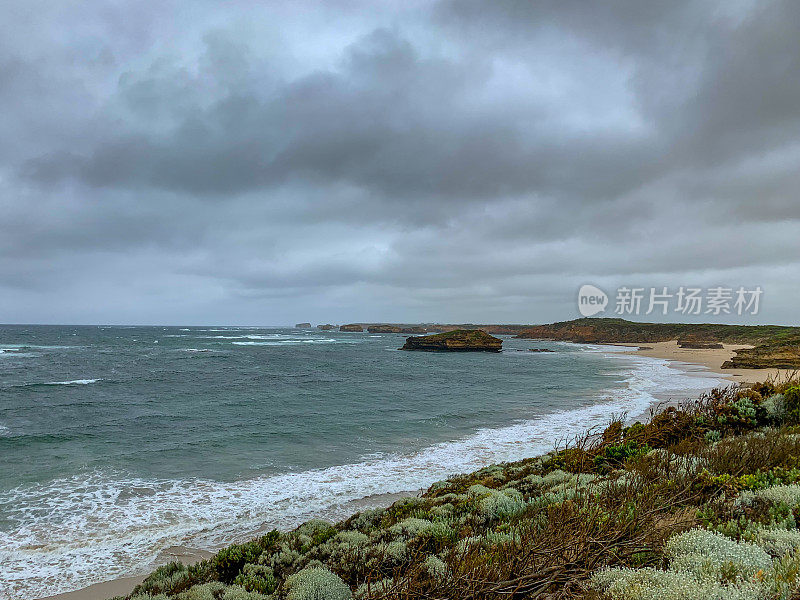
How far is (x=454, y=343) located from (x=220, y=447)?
76088 mm

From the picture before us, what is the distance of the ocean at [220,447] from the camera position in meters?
9.86

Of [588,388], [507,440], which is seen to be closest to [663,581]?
[507,440]

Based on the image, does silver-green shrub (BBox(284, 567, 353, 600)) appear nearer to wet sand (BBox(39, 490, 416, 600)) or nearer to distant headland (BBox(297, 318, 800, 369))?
wet sand (BBox(39, 490, 416, 600))

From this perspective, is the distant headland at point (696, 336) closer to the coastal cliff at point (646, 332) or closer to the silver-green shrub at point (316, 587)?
the coastal cliff at point (646, 332)

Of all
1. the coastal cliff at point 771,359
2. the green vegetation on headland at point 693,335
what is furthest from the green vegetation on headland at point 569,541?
the green vegetation on headland at point 693,335

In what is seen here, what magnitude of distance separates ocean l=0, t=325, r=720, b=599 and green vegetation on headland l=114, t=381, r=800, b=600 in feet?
10.9

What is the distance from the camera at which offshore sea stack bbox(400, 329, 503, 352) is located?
89938mm

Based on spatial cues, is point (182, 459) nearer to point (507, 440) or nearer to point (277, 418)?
point (277, 418)

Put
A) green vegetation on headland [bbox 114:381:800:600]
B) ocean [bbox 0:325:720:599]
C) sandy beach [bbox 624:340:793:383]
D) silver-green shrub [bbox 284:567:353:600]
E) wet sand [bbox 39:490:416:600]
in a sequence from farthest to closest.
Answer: sandy beach [bbox 624:340:793:383] → ocean [bbox 0:325:720:599] → wet sand [bbox 39:490:416:600] → silver-green shrub [bbox 284:567:353:600] → green vegetation on headland [bbox 114:381:800:600]

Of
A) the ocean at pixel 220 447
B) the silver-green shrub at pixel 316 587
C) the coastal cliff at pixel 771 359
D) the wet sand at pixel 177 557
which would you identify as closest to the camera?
the silver-green shrub at pixel 316 587

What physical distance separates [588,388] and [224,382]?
31.2 meters

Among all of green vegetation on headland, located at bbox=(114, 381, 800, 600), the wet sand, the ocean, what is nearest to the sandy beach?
the ocean

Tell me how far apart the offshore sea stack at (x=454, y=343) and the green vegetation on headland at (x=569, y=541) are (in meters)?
80.0

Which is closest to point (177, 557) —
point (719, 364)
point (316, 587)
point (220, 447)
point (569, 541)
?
point (316, 587)
